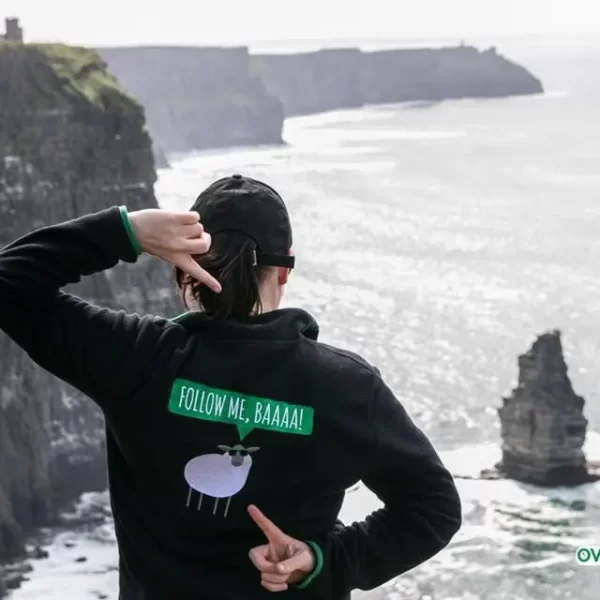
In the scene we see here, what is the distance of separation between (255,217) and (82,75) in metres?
15.5

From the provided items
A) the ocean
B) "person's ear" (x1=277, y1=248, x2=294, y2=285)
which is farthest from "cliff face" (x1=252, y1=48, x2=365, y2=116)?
"person's ear" (x1=277, y1=248, x2=294, y2=285)

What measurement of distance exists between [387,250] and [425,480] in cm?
3179

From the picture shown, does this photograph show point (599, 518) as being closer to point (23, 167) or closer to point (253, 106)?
point (23, 167)

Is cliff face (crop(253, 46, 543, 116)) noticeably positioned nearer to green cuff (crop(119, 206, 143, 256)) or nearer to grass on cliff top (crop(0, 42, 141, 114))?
grass on cliff top (crop(0, 42, 141, 114))

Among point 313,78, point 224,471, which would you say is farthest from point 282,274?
point 313,78

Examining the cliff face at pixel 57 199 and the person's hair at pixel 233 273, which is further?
the cliff face at pixel 57 199

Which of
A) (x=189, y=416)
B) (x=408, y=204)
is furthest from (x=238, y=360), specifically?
(x=408, y=204)

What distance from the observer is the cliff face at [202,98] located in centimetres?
3000

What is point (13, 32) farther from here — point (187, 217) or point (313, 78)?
point (313, 78)

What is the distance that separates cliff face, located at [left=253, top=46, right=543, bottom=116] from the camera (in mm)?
41094

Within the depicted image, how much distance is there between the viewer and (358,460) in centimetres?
107

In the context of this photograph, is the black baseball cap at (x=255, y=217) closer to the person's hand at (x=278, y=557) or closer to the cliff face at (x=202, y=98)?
the person's hand at (x=278, y=557)

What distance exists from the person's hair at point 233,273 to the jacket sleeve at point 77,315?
68 millimetres

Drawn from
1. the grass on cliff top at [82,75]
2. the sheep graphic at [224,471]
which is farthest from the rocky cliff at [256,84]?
the sheep graphic at [224,471]
